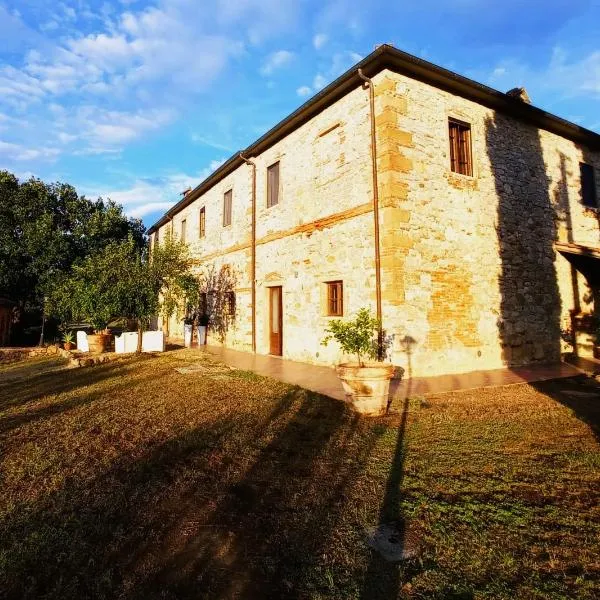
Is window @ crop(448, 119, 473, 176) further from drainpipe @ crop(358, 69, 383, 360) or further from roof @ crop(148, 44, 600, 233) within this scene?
drainpipe @ crop(358, 69, 383, 360)

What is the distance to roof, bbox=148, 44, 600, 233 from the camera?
7.90 m

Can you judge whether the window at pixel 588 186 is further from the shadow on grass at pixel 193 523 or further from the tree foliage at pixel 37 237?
the tree foliage at pixel 37 237

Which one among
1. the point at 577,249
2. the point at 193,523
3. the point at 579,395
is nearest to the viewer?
the point at 193,523

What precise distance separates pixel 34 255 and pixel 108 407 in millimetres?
17037

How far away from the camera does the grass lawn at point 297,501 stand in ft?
6.76

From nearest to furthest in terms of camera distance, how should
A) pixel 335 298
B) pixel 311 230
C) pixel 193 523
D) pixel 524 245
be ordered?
pixel 193 523, pixel 335 298, pixel 524 245, pixel 311 230

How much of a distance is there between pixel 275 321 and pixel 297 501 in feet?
28.1

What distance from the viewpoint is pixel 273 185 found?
11.9 m

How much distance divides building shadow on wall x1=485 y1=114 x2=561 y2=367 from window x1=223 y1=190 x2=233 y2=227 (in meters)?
8.77

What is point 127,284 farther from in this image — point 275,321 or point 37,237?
point 37,237

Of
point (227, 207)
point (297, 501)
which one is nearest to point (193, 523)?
point (297, 501)

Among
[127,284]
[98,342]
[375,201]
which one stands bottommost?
[98,342]

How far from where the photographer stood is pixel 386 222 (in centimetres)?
770

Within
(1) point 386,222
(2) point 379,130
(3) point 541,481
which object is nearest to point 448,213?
(1) point 386,222
